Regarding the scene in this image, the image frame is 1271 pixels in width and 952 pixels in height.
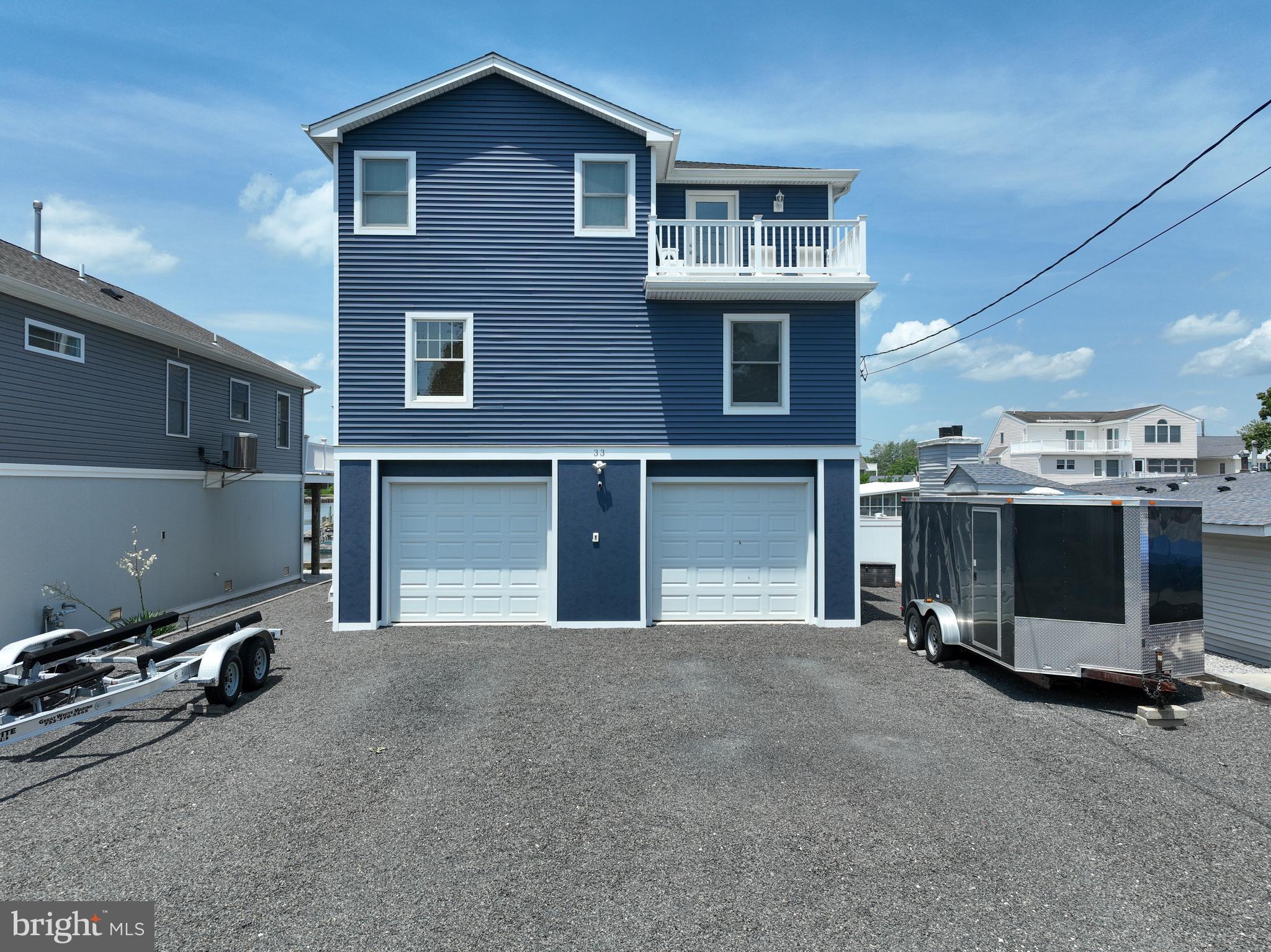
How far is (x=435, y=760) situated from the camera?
19.2ft

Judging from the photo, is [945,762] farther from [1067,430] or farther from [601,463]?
[1067,430]

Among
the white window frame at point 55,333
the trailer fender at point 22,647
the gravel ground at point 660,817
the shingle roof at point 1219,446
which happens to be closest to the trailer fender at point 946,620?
the gravel ground at point 660,817

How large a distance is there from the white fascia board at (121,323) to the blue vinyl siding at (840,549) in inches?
516

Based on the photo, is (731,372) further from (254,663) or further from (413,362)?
(254,663)

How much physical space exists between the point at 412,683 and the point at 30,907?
444 cm

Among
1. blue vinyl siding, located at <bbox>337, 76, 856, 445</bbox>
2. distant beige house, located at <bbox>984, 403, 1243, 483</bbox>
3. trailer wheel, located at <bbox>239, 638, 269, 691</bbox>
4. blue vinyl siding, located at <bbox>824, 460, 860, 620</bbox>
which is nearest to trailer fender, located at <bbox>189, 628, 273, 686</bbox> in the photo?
trailer wheel, located at <bbox>239, 638, 269, 691</bbox>

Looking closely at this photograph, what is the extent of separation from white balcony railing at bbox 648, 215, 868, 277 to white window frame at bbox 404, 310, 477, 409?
338 cm

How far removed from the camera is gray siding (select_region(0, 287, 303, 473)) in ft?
33.6

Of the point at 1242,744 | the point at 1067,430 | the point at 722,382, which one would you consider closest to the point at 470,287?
the point at 722,382

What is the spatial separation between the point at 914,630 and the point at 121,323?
583 inches

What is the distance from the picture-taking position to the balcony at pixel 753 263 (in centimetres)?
1106

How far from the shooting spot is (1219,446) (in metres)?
53.3

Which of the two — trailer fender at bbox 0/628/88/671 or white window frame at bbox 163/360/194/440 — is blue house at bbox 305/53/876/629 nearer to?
trailer fender at bbox 0/628/88/671

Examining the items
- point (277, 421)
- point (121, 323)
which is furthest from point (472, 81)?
point (277, 421)
